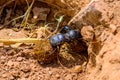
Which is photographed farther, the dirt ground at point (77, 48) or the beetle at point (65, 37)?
the beetle at point (65, 37)

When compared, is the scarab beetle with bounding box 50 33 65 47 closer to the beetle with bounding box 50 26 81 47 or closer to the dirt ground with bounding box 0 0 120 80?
the beetle with bounding box 50 26 81 47

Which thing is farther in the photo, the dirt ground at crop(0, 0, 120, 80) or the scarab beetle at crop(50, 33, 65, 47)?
the scarab beetle at crop(50, 33, 65, 47)

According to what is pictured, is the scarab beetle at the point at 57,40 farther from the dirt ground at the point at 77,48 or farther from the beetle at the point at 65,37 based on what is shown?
the dirt ground at the point at 77,48

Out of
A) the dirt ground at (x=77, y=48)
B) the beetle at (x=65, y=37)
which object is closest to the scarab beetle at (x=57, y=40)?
the beetle at (x=65, y=37)

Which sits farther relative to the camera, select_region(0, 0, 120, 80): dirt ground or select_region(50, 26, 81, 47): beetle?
select_region(50, 26, 81, 47): beetle

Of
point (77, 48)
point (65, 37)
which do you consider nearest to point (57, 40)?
point (65, 37)

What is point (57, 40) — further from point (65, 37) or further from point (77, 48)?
point (77, 48)

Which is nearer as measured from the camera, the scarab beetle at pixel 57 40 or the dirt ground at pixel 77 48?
the dirt ground at pixel 77 48

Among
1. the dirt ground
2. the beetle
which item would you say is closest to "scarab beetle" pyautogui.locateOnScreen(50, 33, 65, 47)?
the beetle
